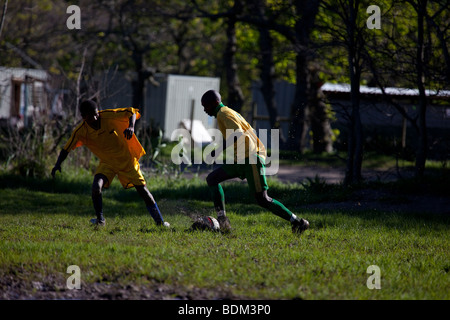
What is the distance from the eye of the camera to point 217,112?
7312 mm

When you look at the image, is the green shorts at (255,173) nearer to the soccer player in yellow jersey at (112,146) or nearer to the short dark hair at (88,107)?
the soccer player in yellow jersey at (112,146)

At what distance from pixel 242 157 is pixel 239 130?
1.36 ft

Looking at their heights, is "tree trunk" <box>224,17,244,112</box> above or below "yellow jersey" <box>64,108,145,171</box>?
above

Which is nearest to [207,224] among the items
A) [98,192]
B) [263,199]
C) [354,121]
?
[263,199]

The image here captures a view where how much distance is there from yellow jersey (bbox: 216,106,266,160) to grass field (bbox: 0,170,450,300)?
104 centimetres

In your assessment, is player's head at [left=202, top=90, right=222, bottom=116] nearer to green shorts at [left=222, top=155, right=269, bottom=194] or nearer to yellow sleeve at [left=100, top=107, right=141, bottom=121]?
green shorts at [left=222, top=155, right=269, bottom=194]

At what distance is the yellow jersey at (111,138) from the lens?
8.12 metres

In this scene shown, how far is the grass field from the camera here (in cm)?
520

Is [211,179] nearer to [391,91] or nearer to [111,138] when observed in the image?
[111,138]

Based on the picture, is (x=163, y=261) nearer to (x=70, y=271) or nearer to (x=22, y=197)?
(x=70, y=271)

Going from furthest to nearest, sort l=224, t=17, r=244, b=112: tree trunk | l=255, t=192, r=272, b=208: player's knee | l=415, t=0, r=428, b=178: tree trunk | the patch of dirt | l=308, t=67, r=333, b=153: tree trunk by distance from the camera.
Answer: l=224, t=17, r=244, b=112: tree trunk
l=308, t=67, r=333, b=153: tree trunk
l=415, t=0, r=428, b=178: tree trunk
l=255, t=192, r=272, b=208: player's knee
the patch of dirt

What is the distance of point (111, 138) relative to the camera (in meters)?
8.13

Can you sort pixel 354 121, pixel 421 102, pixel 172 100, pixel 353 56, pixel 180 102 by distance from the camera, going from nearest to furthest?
pixel 353 56 < pixel 421 102 < pixel 354 121 < pixel 172 100 < pixel 180 102

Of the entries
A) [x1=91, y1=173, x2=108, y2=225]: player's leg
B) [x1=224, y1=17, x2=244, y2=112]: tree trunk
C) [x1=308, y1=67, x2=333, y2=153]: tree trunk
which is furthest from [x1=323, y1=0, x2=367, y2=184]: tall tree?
[x1=224, y1=17, x2=244, y2=112]: tree trunk
